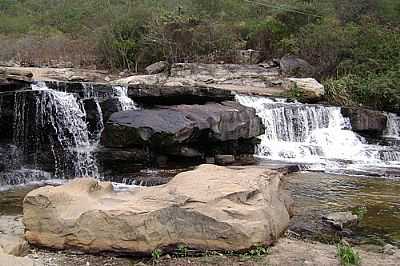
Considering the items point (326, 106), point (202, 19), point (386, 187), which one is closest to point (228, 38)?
point (202, 19)

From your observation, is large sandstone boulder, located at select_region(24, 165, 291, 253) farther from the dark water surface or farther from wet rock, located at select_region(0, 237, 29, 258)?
the dark water surface

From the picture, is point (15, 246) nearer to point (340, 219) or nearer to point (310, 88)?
point (340, 219)

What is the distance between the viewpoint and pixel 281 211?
24.8ft

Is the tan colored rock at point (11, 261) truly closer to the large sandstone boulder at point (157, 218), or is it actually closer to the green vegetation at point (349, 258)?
the large sandstone boulder at point (157, 218)

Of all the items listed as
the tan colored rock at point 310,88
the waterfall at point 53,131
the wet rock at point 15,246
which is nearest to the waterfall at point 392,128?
the tan colored rock at point 310,88

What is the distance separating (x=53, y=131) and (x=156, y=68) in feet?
39.8

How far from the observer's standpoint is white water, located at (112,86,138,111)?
1486 centimetres

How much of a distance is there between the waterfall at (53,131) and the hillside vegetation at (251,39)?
9260 millimetres

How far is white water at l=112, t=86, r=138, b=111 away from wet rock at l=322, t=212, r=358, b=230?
298 inches

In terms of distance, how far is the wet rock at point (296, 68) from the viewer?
23.7m

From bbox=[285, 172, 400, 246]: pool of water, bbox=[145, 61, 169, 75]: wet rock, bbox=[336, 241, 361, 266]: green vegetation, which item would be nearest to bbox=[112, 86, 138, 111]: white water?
bbox=[285, 172, 400, 246]: pool of water

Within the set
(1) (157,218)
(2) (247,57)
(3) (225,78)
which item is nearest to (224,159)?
(1) (157,218)

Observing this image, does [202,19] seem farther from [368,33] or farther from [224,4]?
[368,33]

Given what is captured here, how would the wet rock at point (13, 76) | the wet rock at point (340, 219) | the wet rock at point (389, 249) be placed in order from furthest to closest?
the wet rock at point (13, 76), the wet rock at point (340, 219), the wet rock at point (389, 249)
